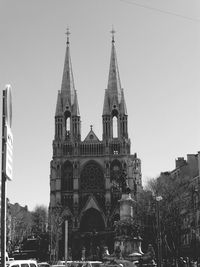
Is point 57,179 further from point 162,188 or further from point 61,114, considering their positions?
point 162,188

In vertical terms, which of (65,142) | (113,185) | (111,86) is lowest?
(113,185)

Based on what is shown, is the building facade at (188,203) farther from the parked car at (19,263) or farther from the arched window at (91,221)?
the parked car at (19,263)

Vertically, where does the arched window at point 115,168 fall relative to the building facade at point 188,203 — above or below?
above

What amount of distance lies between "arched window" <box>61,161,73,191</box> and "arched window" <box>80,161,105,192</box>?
2.06 meters

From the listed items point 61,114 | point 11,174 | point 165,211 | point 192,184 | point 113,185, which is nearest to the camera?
point 11,174

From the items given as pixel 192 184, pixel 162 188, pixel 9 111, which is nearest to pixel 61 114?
pixel 192 184

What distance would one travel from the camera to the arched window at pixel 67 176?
311ft

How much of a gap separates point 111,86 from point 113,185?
21.3 m

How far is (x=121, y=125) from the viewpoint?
9806 centimetres

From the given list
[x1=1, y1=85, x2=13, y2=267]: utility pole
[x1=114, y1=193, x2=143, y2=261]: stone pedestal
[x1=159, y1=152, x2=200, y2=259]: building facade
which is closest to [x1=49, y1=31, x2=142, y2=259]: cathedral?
[x1=159, y1=152, x2=200, y2=259]: building facade

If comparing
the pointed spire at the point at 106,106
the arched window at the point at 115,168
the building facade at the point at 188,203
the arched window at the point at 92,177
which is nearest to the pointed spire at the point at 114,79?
the pointed spire at the point at 106,106

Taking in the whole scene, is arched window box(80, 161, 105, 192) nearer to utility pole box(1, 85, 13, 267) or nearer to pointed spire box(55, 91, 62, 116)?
pointed spire box(55, 91, 62, 116)

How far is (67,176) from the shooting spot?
313 feet

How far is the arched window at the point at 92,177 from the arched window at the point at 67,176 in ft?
6.75
